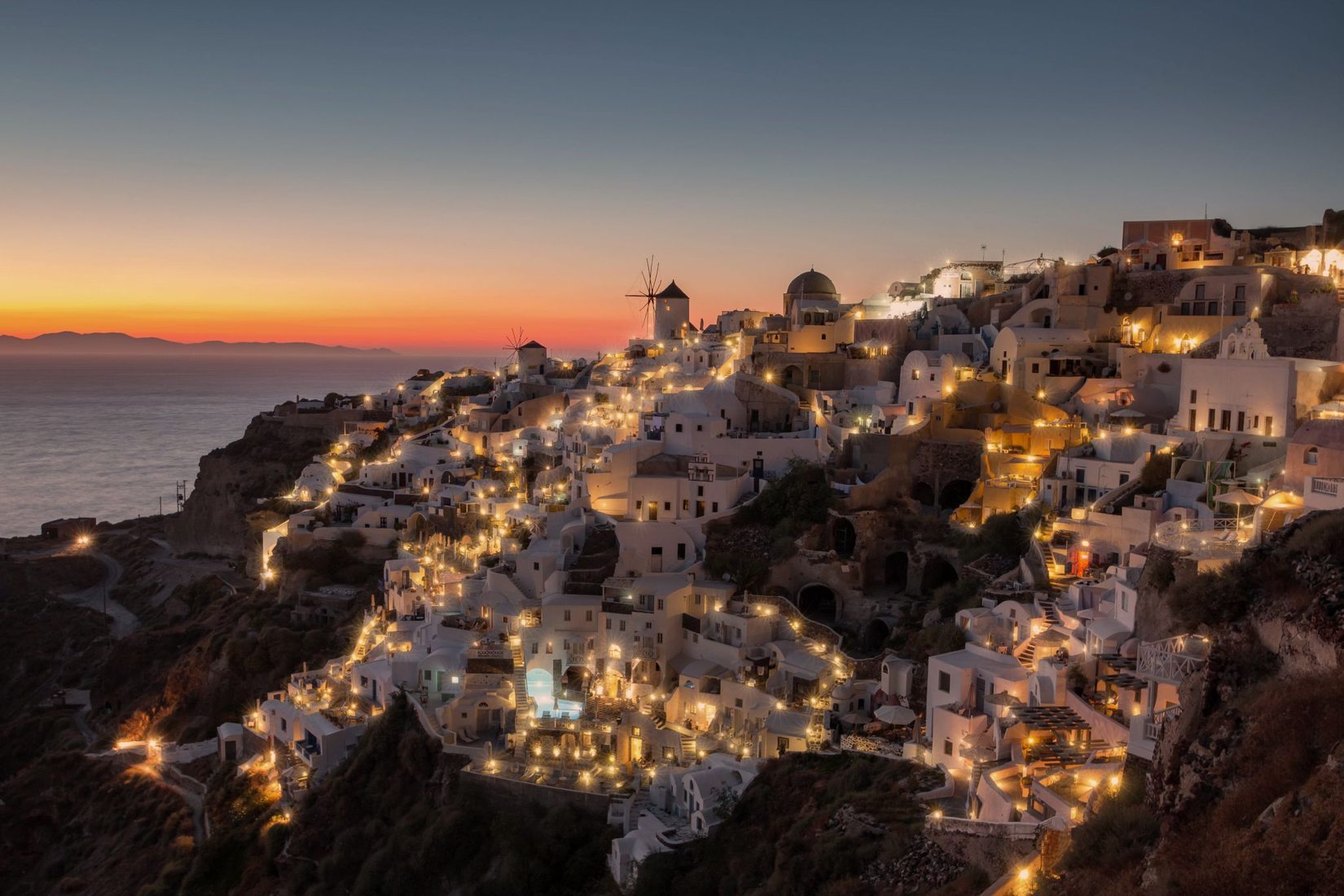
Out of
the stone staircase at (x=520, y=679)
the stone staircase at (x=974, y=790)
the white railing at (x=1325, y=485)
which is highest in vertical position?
the white railing at (x=1325, y=485)

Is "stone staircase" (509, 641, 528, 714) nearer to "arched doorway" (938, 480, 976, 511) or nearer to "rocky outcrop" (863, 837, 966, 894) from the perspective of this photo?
"rocky outcrop" (863, 837, 966, 894)

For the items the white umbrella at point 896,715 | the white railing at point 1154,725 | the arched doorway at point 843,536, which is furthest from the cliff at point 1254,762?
the arched doorway at point 843,536

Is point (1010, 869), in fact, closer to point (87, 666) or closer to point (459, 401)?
point (87, 666)

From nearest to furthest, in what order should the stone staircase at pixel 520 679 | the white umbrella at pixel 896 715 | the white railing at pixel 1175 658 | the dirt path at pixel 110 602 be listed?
1. the white railing at pixel 1175 658
2. the white umbrella at pixel 896 715
3. the stone staircase at pixel 520 679
4. the dirt path at pixel 110 602

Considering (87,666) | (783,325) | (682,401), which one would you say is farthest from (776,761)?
(87,666)

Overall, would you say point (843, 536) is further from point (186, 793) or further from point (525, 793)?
point (186, 793)

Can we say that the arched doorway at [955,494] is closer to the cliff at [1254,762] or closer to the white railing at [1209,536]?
the white railing at [1209,536]

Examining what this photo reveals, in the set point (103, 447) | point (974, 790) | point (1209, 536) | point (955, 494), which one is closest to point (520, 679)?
point (974, 790)

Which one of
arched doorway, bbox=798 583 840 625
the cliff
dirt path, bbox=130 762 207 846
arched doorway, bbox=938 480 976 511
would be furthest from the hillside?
arched doorway, bbox=938 480 976 511
